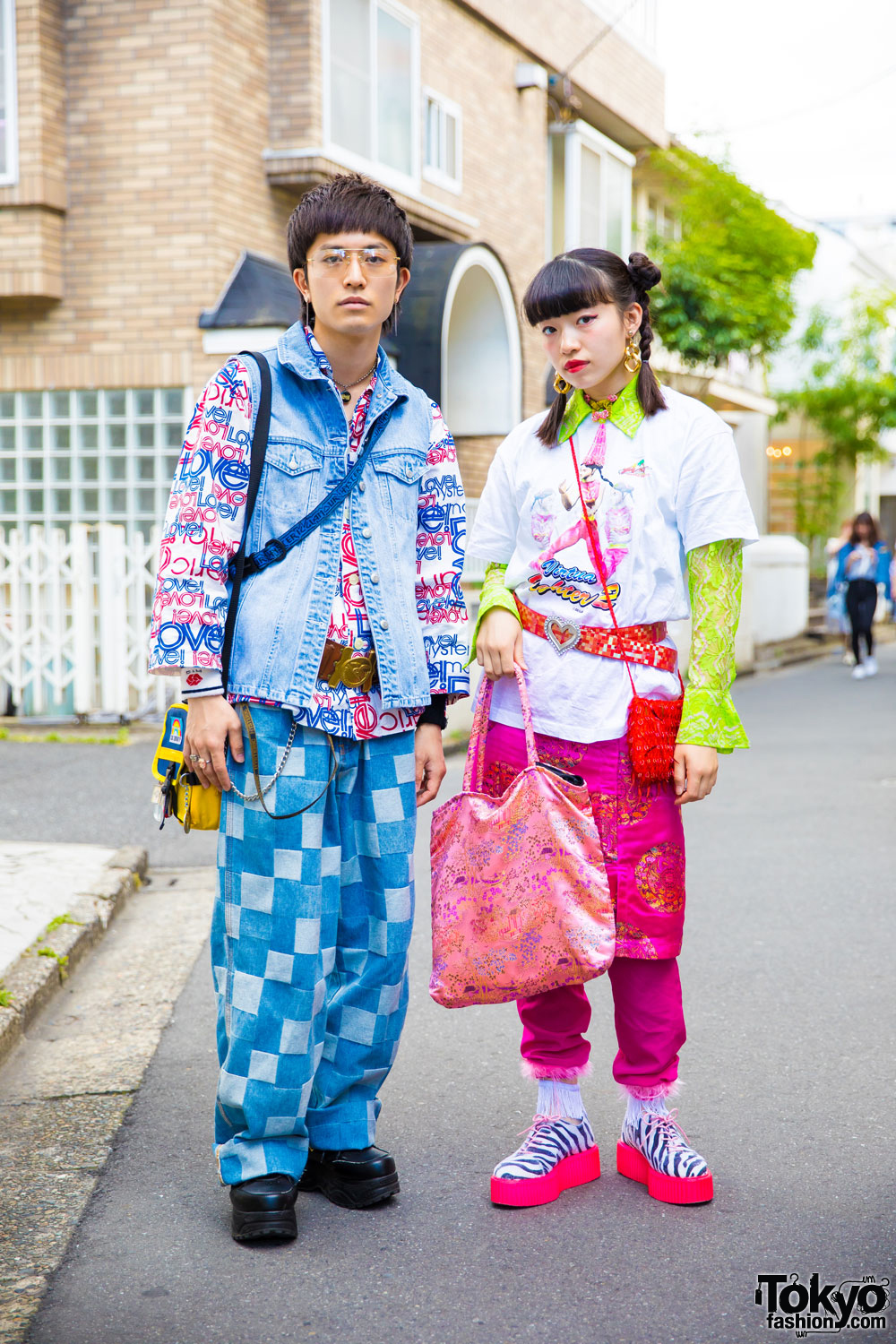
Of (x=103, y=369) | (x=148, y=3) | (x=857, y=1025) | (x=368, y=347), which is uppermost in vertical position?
(x=148, y=3)

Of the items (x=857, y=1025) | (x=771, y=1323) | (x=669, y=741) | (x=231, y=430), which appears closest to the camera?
(x=771, y=1323)

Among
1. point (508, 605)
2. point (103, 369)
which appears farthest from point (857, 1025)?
point (103, 369)

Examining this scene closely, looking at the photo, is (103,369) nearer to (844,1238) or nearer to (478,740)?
(478,740)

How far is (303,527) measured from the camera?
8.74 ft

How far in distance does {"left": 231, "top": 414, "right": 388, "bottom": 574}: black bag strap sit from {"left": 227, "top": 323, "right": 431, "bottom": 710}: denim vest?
0.01m

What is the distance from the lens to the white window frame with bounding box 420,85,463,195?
1252 cm

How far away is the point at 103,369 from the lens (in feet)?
34.0

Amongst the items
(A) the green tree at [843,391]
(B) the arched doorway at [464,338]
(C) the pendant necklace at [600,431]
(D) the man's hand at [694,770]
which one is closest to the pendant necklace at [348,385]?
(C) the pendant necklace at [600,431]

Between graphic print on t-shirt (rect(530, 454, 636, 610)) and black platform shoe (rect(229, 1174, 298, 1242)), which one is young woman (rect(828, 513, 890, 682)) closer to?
graphic print on t-shirt (rect(530, 454, 636, 610))

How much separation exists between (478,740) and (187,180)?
27.5 feet

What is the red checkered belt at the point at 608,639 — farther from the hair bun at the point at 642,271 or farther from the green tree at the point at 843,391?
the green tree at the point at 843,391

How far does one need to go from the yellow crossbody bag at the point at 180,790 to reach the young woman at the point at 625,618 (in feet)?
2.03

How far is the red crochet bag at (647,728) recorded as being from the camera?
2.77 metres

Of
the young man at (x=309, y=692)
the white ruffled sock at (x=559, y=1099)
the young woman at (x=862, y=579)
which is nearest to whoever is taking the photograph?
the young man at (x=309, y=692)
